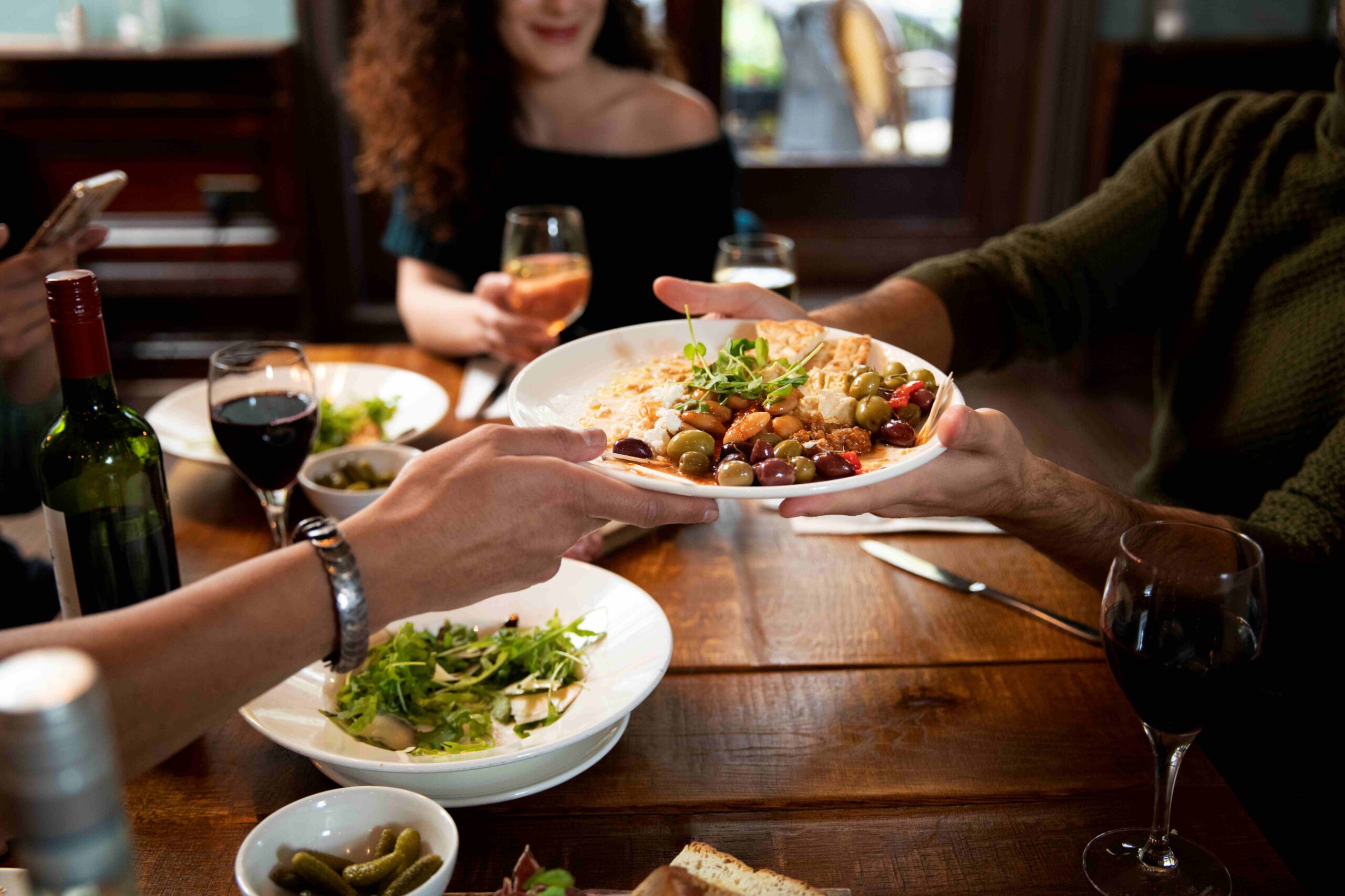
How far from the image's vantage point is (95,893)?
0.40 metres

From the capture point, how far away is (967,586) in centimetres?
132

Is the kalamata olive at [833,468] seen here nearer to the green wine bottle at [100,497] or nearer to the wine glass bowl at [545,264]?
the green wine bottle at [100,497]

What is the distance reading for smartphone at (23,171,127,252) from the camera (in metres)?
1.37

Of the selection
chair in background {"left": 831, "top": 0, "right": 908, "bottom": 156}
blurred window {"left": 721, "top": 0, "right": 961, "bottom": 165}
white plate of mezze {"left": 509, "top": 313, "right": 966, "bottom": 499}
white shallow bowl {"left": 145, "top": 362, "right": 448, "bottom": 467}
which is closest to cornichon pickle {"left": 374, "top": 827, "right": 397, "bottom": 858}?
white plate of mezze {"left": 509, "top": 313, "right": 966, "bottom": 499}

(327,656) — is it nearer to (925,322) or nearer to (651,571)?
(651,571)

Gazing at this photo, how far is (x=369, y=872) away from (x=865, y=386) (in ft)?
2.28

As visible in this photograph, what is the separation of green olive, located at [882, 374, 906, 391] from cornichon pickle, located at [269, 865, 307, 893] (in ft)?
2.51

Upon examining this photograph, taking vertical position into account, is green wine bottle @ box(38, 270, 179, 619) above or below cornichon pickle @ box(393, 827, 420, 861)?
above

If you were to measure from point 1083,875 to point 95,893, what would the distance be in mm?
768

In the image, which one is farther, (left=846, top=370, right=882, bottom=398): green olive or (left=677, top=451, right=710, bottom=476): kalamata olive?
(left=846, top=370, right=882, bottom=398): green olive

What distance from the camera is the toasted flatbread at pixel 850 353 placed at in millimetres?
1290

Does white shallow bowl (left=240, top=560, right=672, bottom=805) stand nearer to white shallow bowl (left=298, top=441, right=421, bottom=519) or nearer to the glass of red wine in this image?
white shallow bowl (left=298, top=441, right=421, bottom=519)

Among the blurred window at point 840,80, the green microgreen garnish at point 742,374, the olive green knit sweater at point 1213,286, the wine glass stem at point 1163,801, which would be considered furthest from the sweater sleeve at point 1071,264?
the blurred window at point 840,80

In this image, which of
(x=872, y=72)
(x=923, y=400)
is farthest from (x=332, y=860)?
(x=872, y=72)
